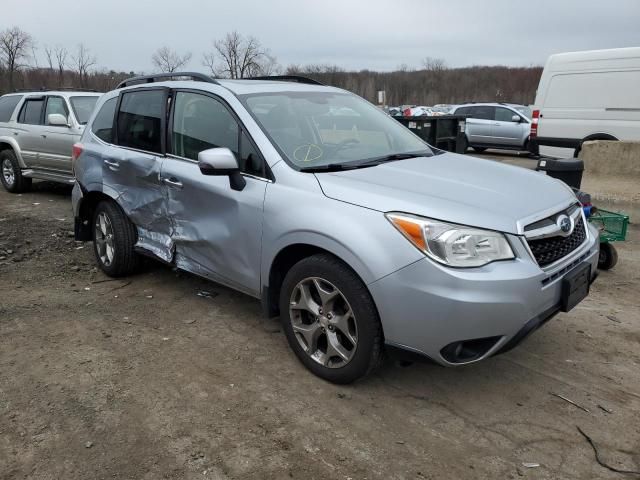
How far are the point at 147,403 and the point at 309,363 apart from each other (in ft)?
3.14

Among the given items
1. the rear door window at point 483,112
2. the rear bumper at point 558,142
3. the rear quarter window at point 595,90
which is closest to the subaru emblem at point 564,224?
the rear quarter window at point 595,90

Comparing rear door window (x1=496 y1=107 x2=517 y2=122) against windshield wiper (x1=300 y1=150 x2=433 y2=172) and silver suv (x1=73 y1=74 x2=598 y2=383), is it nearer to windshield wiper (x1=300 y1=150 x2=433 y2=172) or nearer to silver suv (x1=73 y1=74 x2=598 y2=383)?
silver suv (x1=73 y1=74 x2=598 y2=383)

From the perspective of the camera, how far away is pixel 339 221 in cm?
290

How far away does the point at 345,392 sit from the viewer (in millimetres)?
3137

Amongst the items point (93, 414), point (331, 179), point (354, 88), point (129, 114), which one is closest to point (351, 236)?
point (331, 179)

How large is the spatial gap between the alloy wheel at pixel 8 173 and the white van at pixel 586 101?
10265 millimetres

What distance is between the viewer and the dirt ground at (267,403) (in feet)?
8.43

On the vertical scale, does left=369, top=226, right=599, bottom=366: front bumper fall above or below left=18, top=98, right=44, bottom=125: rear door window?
below

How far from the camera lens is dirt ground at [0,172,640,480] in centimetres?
257

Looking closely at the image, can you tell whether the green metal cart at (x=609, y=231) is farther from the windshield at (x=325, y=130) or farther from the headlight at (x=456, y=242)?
the headlight at (x=456, y=242)

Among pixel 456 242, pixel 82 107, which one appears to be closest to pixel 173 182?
pixel 456 242

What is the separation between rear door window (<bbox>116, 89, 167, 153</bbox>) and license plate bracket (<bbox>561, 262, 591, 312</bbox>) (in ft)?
9.91

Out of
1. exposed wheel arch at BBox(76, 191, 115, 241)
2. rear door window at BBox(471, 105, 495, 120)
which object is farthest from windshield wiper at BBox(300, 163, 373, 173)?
rear door window at BBox(471, 105, 495, 120)

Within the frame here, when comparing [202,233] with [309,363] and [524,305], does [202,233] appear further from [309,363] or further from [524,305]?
[524,305]
